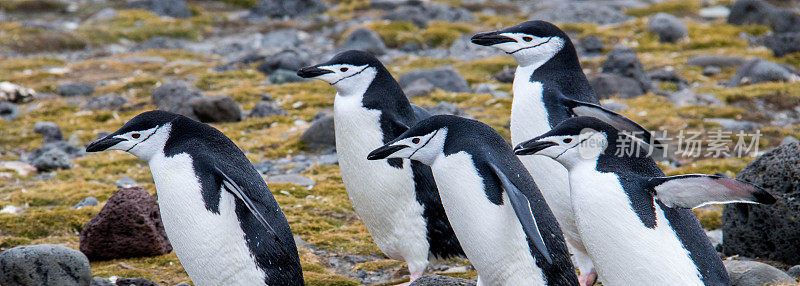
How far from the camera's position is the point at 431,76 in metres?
9.96

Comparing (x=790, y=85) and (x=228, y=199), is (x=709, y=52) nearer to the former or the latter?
(x=790, y=85)

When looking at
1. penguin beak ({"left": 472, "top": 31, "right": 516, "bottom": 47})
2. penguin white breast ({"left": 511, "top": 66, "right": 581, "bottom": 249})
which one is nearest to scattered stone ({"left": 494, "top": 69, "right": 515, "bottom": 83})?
penguin beak ({"left": 472, "top": 31, "right": 516, "bottom": 47})

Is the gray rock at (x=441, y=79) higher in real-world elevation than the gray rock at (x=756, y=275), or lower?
lower

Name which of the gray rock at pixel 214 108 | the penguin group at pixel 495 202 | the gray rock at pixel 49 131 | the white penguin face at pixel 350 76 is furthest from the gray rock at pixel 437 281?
the gray rock at pixel 49 131

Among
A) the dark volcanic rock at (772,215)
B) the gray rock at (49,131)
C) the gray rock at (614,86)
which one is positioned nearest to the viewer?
the dark volcanic rock at (772,215)

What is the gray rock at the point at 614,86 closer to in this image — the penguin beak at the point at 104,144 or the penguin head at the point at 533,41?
the penguin head at the point at 533,41

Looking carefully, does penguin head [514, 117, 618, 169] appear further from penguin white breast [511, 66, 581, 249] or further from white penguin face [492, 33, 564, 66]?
white penguin face [492, 33, 564, 66]

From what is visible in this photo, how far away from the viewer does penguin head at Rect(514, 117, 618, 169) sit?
125 inches

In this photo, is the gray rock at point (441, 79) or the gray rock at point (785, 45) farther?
the gray rock at point (785, 45)

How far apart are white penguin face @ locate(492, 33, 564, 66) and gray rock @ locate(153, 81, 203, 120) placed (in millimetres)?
4838

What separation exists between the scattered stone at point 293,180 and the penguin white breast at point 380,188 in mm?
1883

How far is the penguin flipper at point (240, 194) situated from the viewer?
10.5ft

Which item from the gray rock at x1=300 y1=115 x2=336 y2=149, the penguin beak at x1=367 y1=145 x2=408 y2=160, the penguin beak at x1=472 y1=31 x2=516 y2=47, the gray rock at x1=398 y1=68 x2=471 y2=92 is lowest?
the gray rock at x1=398 y1=68 x2=471 y2=92

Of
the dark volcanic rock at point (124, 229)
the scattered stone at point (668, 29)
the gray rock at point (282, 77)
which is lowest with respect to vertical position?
the scattered stone at point (668, 29)
